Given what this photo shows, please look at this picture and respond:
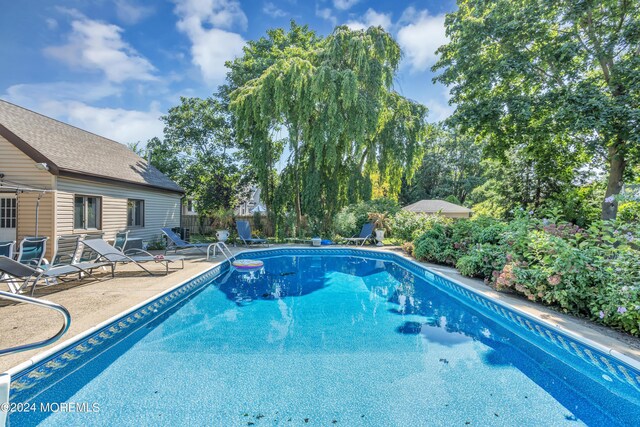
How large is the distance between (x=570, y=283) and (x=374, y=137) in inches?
443

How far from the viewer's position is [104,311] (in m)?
4.14

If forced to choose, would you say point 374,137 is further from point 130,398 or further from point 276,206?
point 130,398

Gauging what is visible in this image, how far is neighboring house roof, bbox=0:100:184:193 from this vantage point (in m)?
7.81

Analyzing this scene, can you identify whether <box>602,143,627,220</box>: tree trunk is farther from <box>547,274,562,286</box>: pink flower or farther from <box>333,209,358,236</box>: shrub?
<box>333,209,358,236</box>: shrub

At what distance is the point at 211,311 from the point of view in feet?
17.0

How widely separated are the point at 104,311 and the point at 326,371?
10.6 feet

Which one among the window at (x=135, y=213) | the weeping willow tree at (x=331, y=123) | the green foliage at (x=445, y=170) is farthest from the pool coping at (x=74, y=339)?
the green foliage at (x=445, y=170)

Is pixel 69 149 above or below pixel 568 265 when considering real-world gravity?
above

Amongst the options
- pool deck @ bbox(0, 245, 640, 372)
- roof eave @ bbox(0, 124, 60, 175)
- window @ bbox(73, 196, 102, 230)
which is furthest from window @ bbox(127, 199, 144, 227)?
pool deck @ bbox(0, 245, 640, 372)

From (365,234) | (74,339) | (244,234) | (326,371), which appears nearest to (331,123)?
(365,234)

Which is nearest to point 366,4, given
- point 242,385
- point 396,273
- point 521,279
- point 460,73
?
point 460,73

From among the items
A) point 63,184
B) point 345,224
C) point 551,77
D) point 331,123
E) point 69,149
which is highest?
point 551,77

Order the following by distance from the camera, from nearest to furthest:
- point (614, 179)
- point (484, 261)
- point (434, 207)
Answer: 1. point (484, 261)
2. point (614, 179)
3. point (434, 207)

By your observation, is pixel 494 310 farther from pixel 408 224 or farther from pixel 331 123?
pixel 331 123
